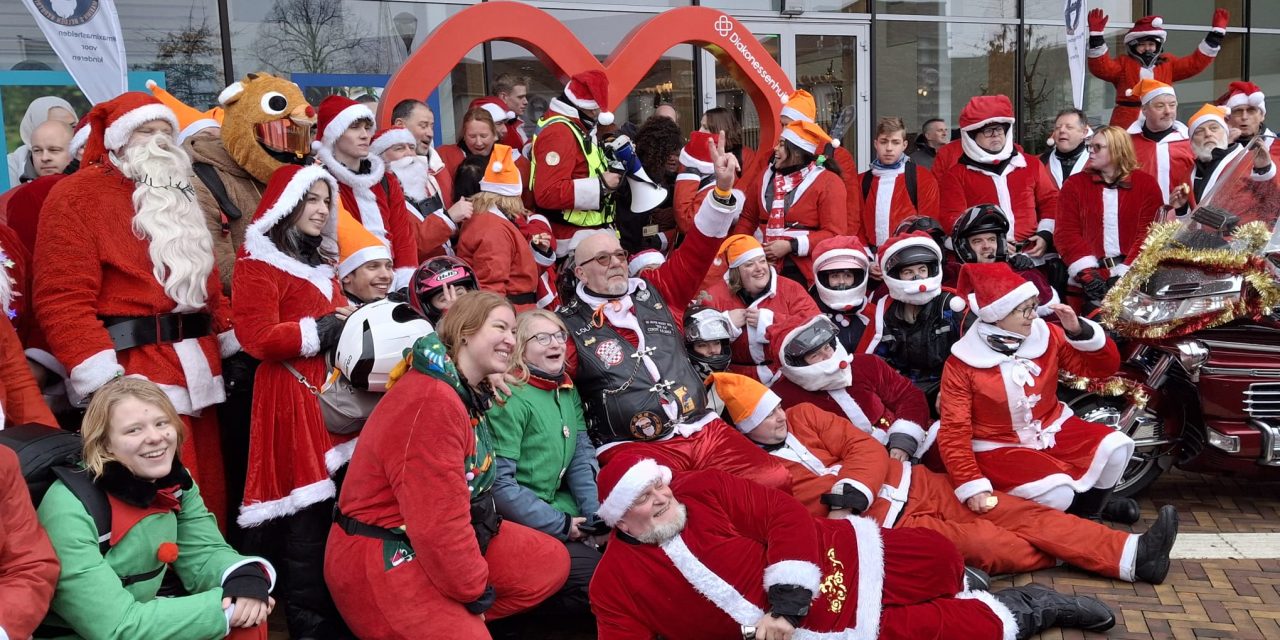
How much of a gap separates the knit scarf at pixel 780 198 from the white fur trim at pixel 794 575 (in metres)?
3.39

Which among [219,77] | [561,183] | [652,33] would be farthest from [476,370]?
[219,77]

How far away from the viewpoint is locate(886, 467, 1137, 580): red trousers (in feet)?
14.5

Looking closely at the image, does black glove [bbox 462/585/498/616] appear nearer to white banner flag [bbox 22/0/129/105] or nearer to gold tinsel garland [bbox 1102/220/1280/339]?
gold tinsel garland [bbox 1102/220/1280/339]

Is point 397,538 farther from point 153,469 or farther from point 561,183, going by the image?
point 561,183

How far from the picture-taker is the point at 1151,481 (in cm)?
537

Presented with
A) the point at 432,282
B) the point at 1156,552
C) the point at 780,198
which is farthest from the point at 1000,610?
the point at 780,198

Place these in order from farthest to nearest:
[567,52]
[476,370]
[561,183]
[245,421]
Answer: [567,52]
[561,183]
[245,421]
[476,370]

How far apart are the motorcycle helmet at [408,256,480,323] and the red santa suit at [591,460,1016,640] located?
53.1 inches

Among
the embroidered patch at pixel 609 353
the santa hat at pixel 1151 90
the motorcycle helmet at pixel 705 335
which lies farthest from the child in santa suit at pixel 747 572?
the santa hat at pixel 1151 90

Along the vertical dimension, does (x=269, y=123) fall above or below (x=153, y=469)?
above

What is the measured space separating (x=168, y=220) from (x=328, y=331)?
0.71 metres

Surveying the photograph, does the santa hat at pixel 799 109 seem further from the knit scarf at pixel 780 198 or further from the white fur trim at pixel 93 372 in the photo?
the white fur trim at pixel 93 372

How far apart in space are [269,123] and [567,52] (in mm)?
2916

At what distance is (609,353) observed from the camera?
4.61 m
